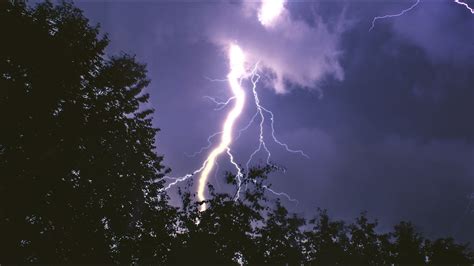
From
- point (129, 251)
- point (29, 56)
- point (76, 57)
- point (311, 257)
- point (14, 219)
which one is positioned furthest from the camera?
point (311, 257)

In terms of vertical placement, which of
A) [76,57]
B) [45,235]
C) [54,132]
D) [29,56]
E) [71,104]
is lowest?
[45,235]

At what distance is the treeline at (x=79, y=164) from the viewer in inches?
484

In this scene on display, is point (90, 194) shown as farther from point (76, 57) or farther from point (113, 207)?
point (76, 57)

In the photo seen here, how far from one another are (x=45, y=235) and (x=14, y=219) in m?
1.25

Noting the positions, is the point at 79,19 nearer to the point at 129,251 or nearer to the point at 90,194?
the point at 90,194

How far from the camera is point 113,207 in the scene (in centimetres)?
1475

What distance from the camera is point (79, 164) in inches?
525

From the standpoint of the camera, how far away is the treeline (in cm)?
1230

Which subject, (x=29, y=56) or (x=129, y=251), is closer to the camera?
(x=29, y=56)

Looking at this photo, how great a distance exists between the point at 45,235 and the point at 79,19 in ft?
32.0

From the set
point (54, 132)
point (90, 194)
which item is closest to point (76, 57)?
point (54, 132)

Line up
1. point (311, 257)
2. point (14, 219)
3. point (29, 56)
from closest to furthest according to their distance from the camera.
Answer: point (14, 219) < point (29, 56) < point (311, 257)

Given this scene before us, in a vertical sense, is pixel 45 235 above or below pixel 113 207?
below

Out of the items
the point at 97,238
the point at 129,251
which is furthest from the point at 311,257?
the point at 97,238
